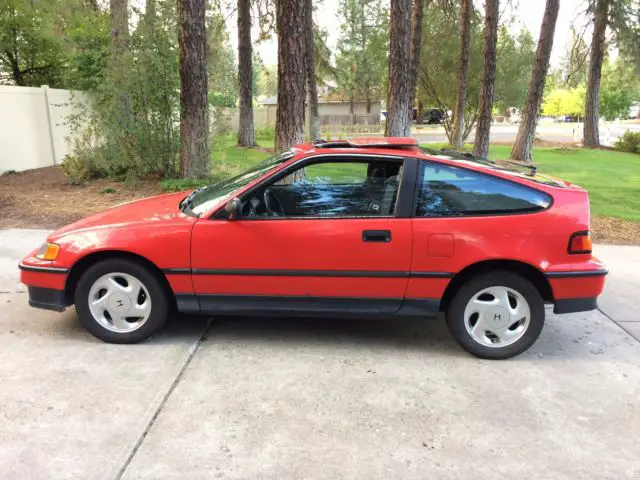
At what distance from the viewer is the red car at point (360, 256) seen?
12.5ft

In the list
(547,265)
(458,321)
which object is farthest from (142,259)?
(547,265)

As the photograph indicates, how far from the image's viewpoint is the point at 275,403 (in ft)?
10.8

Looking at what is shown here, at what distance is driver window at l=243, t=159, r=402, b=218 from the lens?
155 inches

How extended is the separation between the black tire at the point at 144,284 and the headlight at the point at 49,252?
26 cm

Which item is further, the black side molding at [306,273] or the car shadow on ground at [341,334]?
the car shadow on ground at [341,334]

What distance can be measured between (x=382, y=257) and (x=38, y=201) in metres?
8.22

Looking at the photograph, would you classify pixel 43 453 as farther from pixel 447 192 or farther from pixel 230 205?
pixel 447 192

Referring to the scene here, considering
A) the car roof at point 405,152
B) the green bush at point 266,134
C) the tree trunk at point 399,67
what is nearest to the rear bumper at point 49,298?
the car roof at point 405,152

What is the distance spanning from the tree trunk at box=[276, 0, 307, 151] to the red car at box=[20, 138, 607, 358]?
4.74 m

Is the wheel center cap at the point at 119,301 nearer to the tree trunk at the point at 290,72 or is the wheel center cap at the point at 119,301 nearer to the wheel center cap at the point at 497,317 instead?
the wheel center cap at the point at 497,317

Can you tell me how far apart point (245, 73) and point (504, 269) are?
64.9 feet

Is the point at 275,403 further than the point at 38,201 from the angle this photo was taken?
No

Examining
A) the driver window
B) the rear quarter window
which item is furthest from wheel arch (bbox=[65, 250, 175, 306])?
the rear quarter window

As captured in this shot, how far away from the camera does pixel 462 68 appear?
72.5 ft
